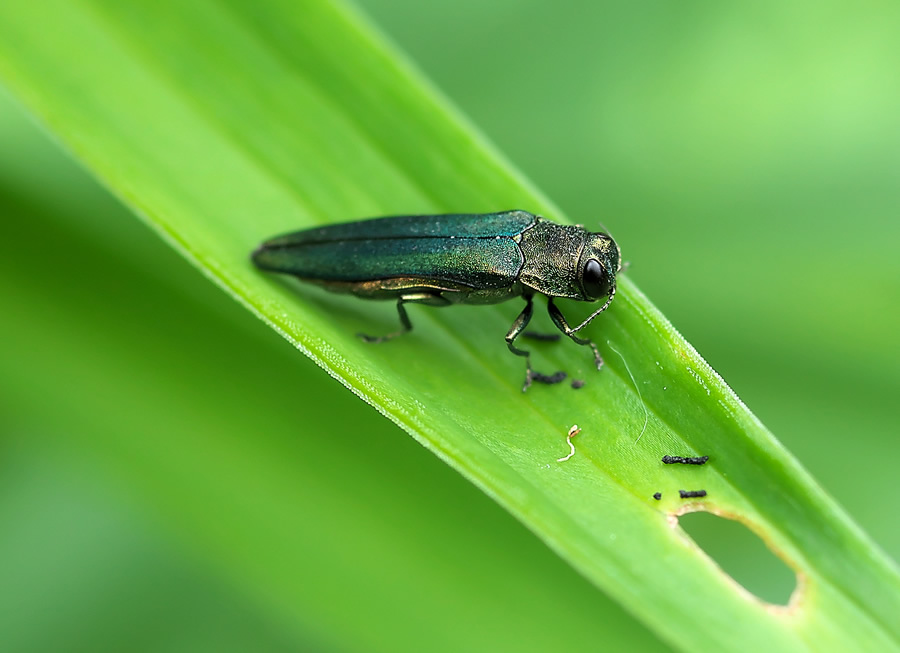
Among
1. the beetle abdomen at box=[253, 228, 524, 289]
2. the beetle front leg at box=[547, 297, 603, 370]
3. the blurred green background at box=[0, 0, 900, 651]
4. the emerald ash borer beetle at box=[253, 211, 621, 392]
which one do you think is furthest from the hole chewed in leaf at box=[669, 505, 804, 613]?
the beetle abdomen at box=[253, 228, 524, 289]

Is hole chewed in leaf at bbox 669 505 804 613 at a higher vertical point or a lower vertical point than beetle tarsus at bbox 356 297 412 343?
lower

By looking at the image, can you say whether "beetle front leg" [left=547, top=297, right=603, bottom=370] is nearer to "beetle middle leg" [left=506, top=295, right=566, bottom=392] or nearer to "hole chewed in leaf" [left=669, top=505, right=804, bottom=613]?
"beetle middle leg" [left=506, top=295, right=566, bottom=392]

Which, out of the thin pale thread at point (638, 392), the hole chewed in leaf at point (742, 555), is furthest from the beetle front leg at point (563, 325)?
the hole chewed in leaf at point (742, 555)

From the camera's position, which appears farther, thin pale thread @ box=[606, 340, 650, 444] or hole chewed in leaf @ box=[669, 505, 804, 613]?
hole chewed in leaf @ box=[669, 505, 804, 613]

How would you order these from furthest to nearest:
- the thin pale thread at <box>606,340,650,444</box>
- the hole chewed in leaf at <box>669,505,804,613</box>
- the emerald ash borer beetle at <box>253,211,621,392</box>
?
the emerald ash borer beetle at <box>253,211,621,392</box> < the hole chewed in leaf at <box>669,505,804,613</box> < the thin pale thread at <box>606,340,650,444</box>

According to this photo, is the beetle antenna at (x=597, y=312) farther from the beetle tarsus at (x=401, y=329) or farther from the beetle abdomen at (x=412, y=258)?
the beetle tarsus at (x=401, y=329)

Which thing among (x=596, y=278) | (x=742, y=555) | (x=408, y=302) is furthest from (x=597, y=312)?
(x=742, y=555)

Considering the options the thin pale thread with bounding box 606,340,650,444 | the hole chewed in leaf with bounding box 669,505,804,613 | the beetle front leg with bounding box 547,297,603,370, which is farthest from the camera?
the hole chewed in leaf with bounding box 669,505,804,613
